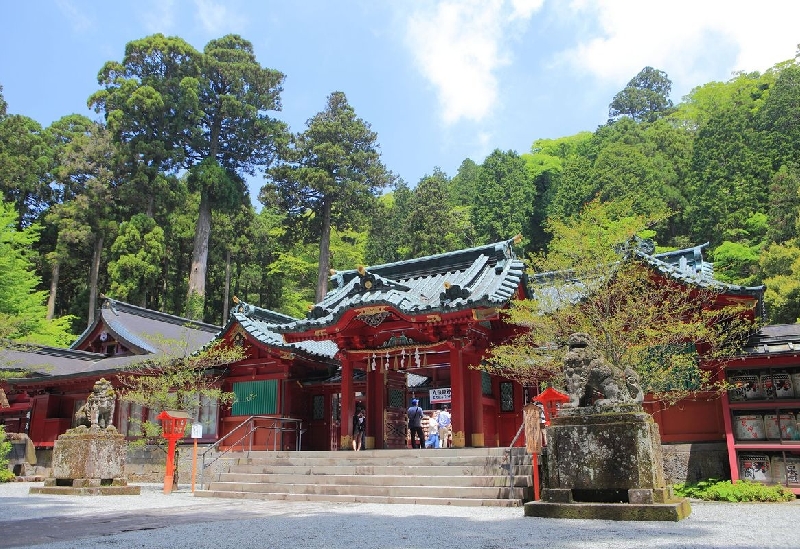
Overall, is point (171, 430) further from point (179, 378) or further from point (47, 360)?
point (47, 360)

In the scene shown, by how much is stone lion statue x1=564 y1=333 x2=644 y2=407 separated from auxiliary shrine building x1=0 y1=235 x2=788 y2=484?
5.84 metres

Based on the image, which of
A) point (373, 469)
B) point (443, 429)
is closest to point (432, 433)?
point (443, 429)

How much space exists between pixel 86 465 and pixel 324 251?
27.9 meters

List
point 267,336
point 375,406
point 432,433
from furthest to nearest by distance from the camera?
point 432,433 < point 267,336 < point 375,406

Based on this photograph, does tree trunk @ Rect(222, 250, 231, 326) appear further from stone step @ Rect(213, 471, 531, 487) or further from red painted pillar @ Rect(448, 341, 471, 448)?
red painted pillar @ Rect(448, 341, 471, 448)

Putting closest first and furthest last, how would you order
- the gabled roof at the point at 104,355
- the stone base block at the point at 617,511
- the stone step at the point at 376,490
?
1. the stone base block at the point at 617,511
2. the stone step at the point at 376,490
3. the gabled roof at the point at 104,355

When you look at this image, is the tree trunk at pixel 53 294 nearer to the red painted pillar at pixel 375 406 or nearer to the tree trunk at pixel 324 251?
the tree trunk at pixel 324 251

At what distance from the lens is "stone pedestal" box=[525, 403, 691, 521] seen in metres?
7.89

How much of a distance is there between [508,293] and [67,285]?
37.4 metres

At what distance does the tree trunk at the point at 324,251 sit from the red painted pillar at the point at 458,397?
24018 millimetres

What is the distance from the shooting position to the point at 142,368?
2031 cm

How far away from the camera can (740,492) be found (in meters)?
12.2

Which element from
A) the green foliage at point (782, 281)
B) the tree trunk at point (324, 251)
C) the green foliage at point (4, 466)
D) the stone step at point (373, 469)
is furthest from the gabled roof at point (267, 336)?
the tree trunk at point (324, 251)

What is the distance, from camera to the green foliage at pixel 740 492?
39.7ft
